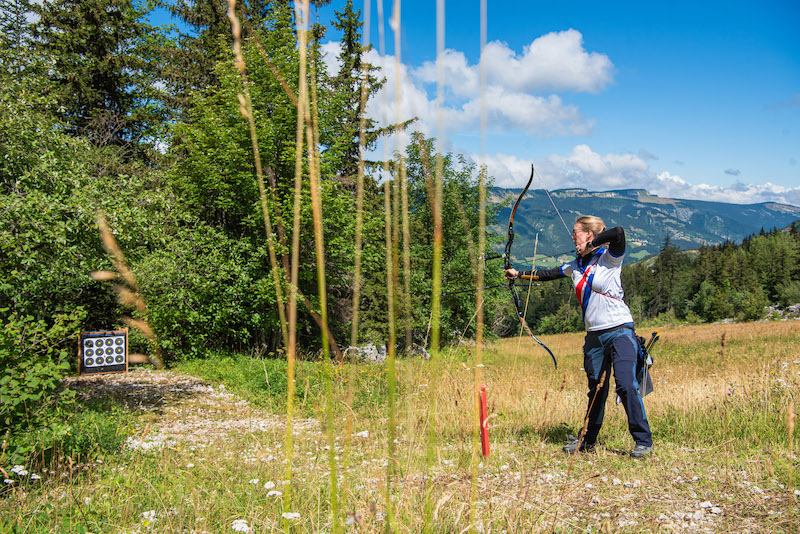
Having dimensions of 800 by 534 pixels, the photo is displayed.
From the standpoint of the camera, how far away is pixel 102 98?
62.3ft

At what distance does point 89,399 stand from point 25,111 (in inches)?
198

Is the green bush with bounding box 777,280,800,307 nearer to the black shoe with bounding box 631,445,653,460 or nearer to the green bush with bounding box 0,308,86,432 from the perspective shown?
the black shoe with bounding box 631,445,653,460

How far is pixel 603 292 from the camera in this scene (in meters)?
3.99

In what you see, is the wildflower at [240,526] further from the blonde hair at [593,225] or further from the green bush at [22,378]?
the blonde hair at [593,225]

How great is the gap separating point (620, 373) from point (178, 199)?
437 inches

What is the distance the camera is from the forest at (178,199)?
19.5 feet

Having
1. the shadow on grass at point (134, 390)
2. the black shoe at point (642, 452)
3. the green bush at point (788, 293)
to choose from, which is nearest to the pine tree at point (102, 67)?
the shadow on grass at point (134, 390)

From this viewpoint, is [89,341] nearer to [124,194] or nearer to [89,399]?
[89,399]

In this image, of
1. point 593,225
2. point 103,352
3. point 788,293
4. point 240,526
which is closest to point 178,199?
point 103,352

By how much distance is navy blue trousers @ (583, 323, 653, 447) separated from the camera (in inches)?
151

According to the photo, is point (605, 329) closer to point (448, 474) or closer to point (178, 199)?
point (448, 474)

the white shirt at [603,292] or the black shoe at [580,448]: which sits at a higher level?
the white shirt at [603,292]

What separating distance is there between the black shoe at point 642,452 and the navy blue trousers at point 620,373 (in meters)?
0.04

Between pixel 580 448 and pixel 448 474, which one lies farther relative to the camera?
pixel 580 448
